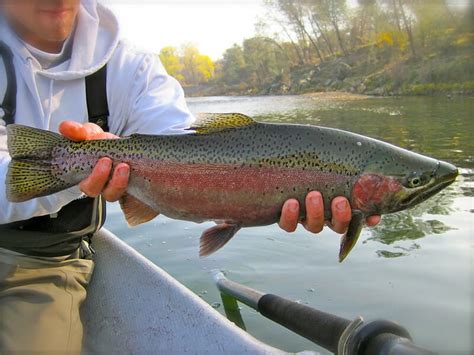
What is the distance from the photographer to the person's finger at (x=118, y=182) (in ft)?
7.65

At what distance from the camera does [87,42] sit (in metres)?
3.10

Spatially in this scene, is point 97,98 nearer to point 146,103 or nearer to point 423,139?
point 146,103

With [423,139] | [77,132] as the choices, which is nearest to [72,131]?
[77,132]

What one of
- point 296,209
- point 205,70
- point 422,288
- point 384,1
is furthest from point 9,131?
point 205,70

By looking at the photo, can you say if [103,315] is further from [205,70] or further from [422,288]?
[205,70]

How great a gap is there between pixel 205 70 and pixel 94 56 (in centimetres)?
9025

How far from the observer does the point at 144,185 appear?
2.37m

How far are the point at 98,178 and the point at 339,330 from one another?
1.46 m

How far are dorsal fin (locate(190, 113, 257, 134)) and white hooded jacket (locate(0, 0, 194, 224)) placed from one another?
0.43 meters

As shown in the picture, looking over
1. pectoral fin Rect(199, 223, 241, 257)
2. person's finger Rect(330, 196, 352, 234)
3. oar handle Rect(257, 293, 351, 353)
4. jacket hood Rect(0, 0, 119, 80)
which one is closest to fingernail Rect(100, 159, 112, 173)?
pectoral fin Rect(199, 223, 241, 257)

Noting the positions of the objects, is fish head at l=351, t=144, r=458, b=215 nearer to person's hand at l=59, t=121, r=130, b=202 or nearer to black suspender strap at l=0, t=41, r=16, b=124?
person's hand at l=59, t=121, r=130, b=202

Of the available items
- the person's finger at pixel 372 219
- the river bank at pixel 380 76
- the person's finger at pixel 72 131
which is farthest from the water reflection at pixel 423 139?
the river bank at pixel 380 76

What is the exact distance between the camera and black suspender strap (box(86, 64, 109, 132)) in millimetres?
3004

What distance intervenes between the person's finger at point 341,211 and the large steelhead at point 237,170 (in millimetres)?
31
